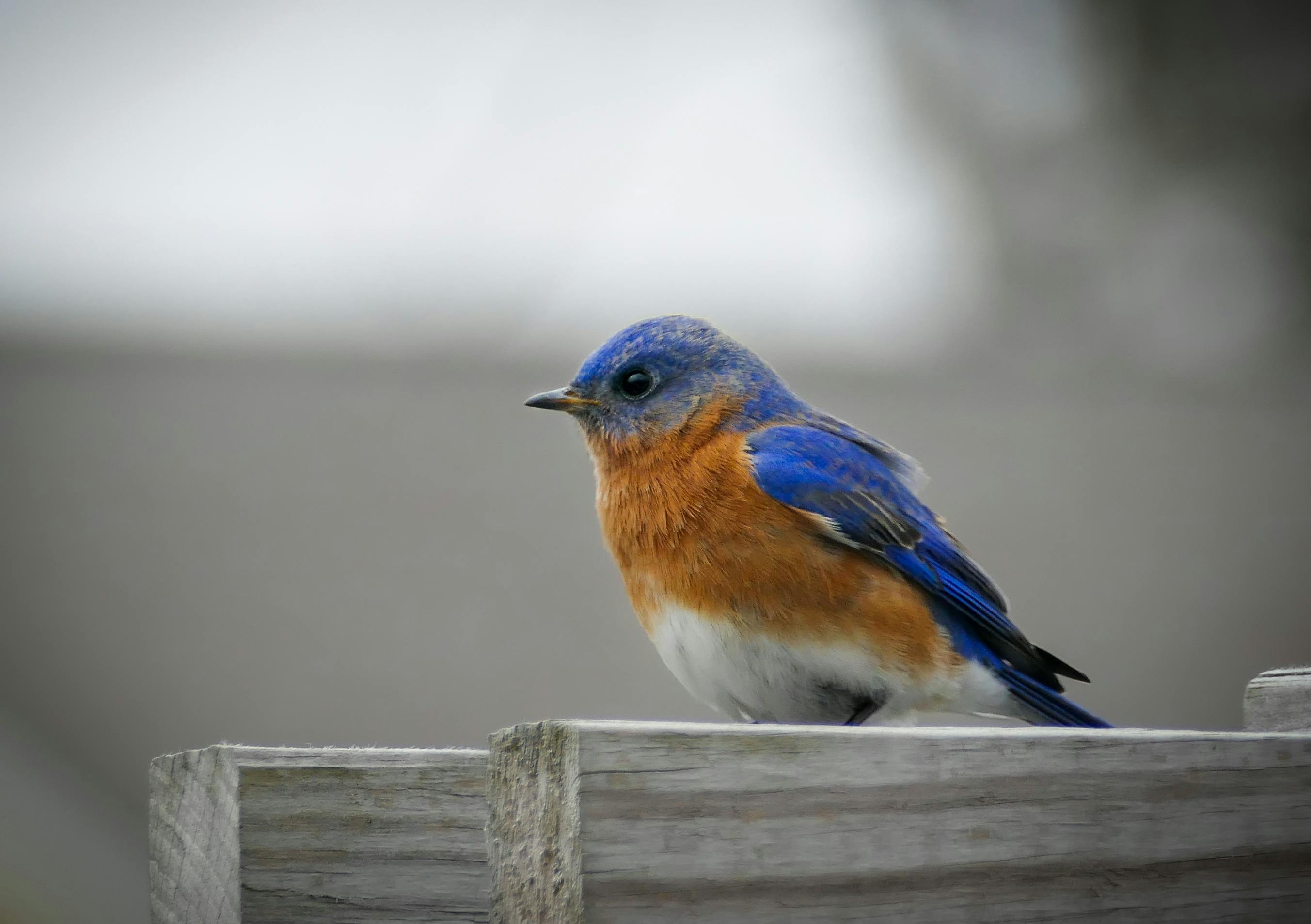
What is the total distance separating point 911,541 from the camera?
8.32ft

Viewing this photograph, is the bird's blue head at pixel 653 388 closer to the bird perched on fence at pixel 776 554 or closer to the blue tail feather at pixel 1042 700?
the bird perched on fence at pixel 776 554

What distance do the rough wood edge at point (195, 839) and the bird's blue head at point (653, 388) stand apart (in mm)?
1254

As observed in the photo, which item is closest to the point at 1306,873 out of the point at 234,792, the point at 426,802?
the point at 426,802

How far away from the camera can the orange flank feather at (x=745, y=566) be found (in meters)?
2.19

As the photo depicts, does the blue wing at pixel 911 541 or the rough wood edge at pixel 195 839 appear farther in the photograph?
the blue wing at pixel 911 541

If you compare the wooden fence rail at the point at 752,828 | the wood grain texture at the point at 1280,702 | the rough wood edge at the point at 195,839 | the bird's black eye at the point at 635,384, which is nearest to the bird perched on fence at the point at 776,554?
the bird's black eye at the point at 635,384

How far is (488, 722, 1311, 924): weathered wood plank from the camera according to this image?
1.22 meters

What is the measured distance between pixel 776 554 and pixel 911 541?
0.45 metres

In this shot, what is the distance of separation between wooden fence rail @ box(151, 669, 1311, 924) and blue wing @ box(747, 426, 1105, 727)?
0.94m

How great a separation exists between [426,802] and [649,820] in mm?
310

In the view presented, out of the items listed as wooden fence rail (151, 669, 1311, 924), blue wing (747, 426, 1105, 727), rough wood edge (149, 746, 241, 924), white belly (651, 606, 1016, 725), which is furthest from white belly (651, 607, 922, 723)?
rough wood edge (149, 746, 241, 924)

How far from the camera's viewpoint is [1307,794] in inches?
58.6

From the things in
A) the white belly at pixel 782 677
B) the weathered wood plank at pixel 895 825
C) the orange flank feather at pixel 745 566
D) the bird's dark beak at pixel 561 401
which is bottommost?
the weathered wood plank at pixel 895 825

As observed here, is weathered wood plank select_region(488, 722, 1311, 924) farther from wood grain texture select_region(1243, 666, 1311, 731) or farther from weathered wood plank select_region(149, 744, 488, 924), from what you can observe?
wood grain texture select_region(1243, 666, 1311, 731)
